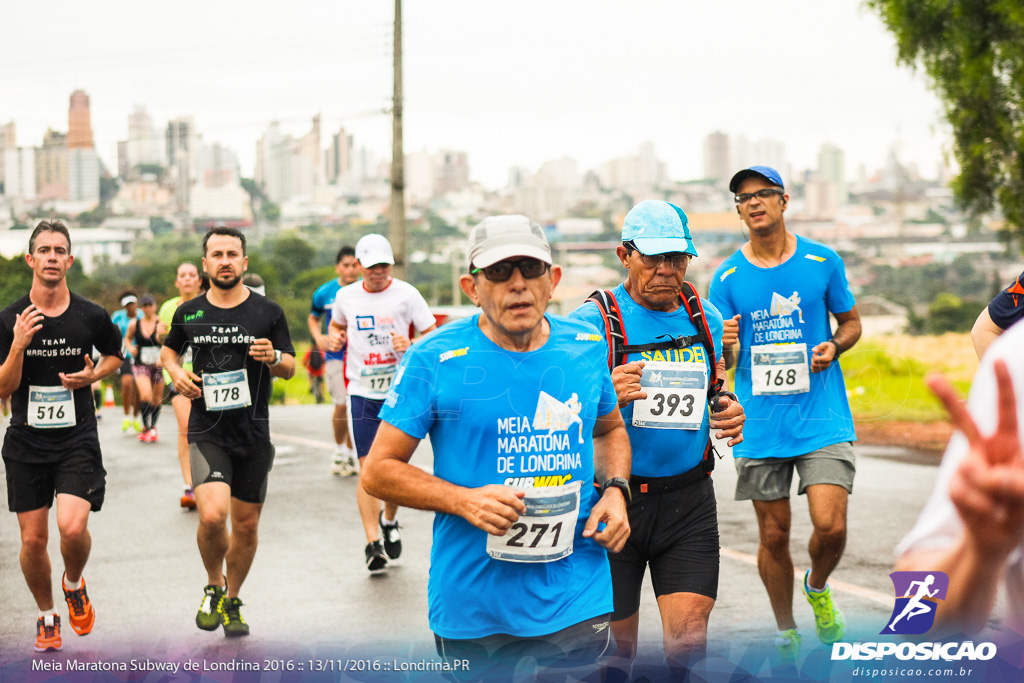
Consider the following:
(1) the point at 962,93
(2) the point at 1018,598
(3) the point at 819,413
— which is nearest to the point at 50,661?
(3) the point at 819,413

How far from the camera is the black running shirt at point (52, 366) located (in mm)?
5363

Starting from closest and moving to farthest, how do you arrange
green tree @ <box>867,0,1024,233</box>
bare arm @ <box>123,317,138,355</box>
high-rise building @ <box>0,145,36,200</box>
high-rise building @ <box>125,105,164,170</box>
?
high-rise building @ <box>0,145,36,200</box>
high-rise building @ <box>125,105,164,170</box>
bare arm @ <box>123,317,138,355</box>
green tree @ <box>867,0,1024,233</box>

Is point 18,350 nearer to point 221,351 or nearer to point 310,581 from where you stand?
point 221,351

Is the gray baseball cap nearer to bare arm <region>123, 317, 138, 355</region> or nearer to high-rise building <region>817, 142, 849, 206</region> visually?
bare arm <region>123, 317, 138, 355</region>

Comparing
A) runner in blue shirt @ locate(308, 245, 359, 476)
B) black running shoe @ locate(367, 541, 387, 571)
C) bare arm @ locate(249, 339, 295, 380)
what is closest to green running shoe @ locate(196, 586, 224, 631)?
bare arm @ locate(249, 339, 295, 380)

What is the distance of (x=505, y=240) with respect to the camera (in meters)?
3.16

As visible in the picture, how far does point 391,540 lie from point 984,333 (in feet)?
15.0

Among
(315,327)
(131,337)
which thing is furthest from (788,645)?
(131,337)

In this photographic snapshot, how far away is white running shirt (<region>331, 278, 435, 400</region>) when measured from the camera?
7785 millimetres

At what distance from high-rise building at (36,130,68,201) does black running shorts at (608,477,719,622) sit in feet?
15.4

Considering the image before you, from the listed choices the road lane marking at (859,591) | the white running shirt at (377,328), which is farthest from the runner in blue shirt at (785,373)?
the white running shirt at (377,328)

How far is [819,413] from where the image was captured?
5.41 m

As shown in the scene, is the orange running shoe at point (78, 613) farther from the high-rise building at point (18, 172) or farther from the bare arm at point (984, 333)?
the bare arm at point (984, 333)

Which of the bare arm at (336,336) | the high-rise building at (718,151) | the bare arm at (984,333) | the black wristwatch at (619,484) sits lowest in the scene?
the bare arm at (336,336)
